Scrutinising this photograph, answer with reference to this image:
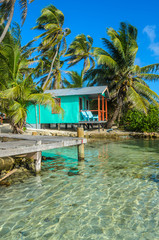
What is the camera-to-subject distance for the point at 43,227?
11.9 feet

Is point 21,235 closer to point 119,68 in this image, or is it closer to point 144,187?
point 144,187

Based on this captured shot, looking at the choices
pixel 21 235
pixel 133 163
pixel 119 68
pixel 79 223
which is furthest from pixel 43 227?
pixel 119 68

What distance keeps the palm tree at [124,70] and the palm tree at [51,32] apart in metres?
5.99

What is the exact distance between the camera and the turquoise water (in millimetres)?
3488

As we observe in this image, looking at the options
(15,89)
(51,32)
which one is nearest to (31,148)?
(15,89)

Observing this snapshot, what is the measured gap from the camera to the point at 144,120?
1850cm

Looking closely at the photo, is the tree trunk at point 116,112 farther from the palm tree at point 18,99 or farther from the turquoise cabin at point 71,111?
the palm tree at point 18,99

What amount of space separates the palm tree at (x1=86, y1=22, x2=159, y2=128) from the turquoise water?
13266 mm

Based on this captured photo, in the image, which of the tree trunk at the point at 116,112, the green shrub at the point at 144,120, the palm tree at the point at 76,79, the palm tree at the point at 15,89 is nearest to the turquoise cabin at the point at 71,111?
the tree trunk at the point at 116,112

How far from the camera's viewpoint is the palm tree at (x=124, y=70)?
19.3m

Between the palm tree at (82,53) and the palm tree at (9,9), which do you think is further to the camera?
the palm tree at (82,53)

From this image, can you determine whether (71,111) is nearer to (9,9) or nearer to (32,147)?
(9,9)

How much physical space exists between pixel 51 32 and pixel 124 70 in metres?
9.24

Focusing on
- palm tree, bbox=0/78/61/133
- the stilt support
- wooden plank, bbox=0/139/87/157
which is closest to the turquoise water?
the stilt support
